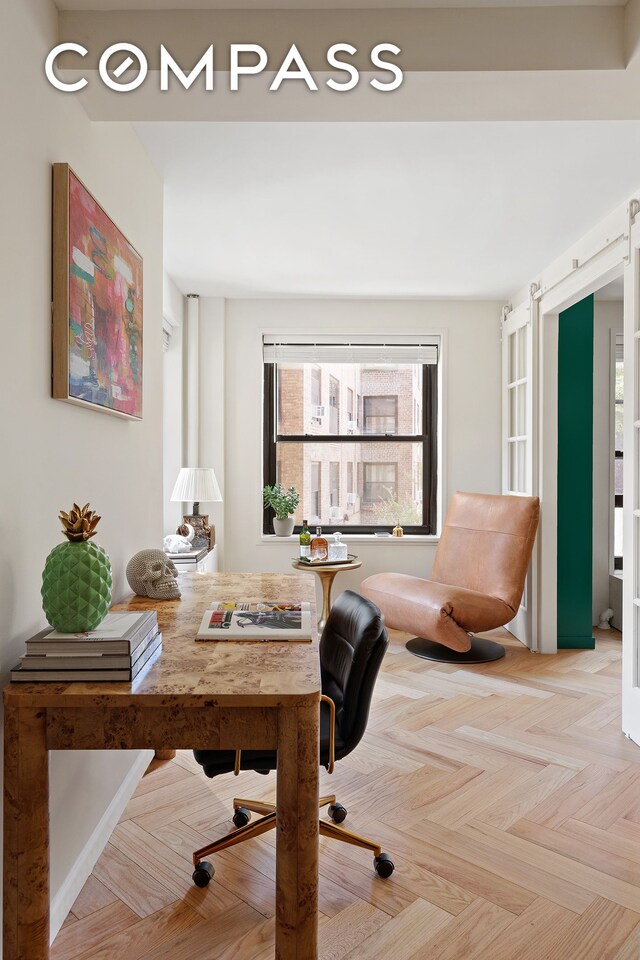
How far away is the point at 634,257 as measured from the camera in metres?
3.02

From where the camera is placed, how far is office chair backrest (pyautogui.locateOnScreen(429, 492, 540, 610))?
414 centimetres

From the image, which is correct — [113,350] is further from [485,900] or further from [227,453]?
[227,453]

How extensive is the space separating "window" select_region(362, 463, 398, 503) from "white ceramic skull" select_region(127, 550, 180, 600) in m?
3.16

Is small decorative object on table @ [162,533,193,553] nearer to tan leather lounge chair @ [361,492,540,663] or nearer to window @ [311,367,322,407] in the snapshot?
tan leather lounge chair @ [361,492,540,663]

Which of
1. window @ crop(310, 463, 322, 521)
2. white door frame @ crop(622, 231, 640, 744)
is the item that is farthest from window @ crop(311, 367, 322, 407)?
white door frame @ crop(622, 231, 640, 744)

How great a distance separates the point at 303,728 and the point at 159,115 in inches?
72.6

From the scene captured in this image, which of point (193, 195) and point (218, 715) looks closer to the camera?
point (218, 715)

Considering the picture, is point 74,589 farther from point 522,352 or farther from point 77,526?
point 522,352

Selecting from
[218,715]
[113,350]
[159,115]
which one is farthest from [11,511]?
[159,115]

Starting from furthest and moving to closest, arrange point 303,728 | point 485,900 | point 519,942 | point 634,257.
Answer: point 634,257 < point 485,900 < point 519,942 < point 303,728

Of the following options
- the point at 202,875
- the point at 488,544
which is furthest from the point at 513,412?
the point at 202,875

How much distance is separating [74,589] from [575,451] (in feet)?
12.0

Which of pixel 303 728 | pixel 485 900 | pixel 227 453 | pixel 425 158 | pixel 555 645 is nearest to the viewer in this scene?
pixel 303 728

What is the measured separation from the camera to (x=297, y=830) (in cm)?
134
